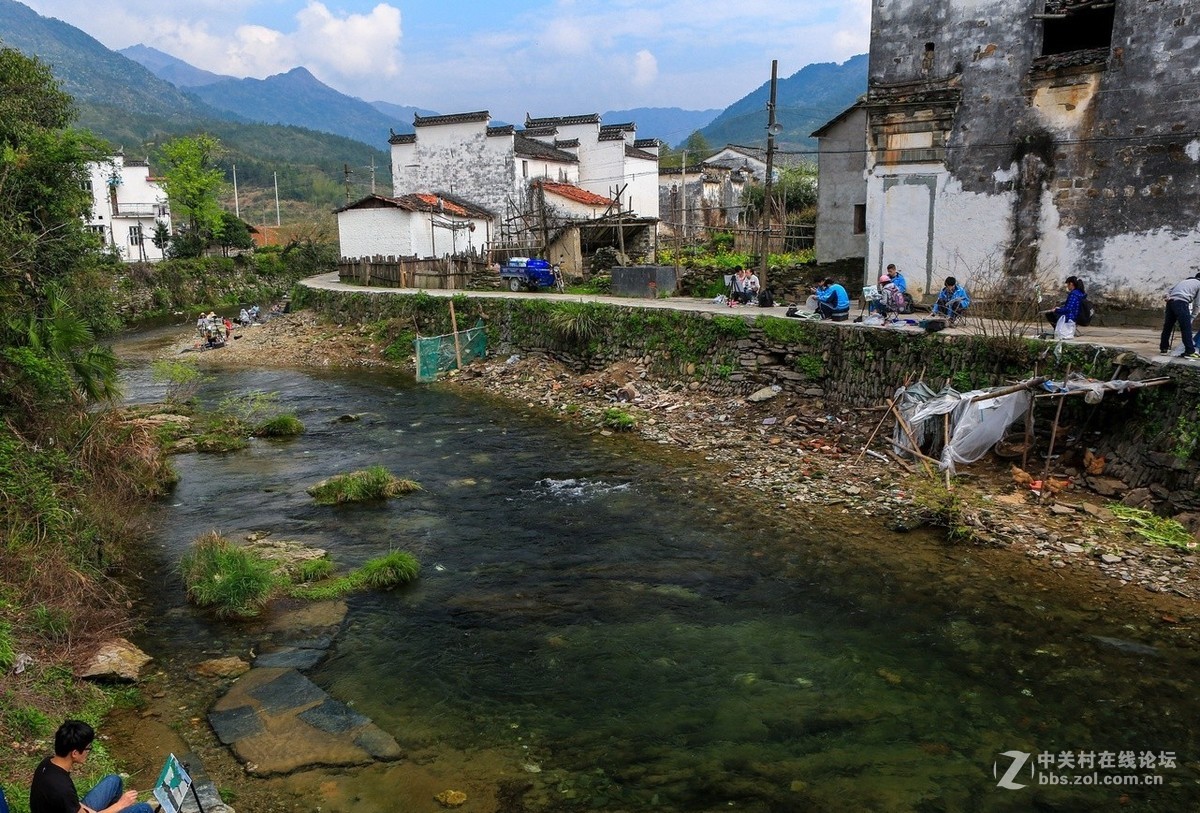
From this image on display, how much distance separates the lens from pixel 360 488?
1407cm

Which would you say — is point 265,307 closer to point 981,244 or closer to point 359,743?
point 981,244

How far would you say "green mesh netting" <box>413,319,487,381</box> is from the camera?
24391 mm

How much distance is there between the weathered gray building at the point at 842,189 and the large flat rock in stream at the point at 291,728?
745 inches

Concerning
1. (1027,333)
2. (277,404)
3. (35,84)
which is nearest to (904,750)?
(1027,333)

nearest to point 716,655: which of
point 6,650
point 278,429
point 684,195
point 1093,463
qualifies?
point 6,650

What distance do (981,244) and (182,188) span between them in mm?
→ 44736

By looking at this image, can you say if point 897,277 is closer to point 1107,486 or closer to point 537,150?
point 1107,486

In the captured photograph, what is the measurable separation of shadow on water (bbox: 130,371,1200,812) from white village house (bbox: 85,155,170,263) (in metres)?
44.4

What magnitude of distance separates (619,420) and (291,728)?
11.3 metres

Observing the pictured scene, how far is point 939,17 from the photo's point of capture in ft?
59.5

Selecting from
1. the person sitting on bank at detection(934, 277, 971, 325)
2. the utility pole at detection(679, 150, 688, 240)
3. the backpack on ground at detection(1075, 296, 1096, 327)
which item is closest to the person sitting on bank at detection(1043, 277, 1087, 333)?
the backpack on ground at detection(1075, 296, 1096, 327)

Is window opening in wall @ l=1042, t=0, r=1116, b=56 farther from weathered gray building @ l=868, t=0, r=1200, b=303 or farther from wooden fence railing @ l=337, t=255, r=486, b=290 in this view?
wooden fence railing @ l=337, t=255, r=486, b=290

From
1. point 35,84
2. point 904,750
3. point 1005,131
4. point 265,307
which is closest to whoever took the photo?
point 904,750

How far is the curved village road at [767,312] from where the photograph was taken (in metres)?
13.8
